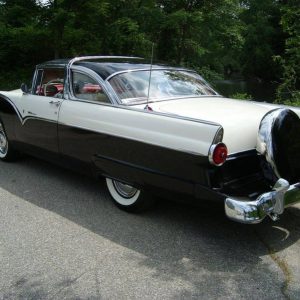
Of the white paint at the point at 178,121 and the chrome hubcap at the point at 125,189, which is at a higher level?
the white paint at the point at 178,121

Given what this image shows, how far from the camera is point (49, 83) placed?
18.3 feet

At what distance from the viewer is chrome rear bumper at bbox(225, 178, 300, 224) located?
3.36 m

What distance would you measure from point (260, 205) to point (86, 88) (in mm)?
2379

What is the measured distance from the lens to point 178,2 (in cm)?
1454

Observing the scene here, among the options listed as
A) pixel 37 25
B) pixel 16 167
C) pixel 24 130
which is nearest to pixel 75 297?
pixel 24 130

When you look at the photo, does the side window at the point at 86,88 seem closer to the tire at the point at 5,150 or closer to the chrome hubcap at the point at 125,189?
the chrome hubcap at the point at 125,189

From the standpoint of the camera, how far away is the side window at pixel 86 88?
15.2 feet

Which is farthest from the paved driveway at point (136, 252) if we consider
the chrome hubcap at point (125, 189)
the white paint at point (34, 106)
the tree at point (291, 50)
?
the tree at point (291, 50)

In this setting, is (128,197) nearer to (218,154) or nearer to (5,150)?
(218,154)

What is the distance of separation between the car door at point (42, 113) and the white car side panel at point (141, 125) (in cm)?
24

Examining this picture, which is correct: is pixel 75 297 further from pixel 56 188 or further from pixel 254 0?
pixel 254 0

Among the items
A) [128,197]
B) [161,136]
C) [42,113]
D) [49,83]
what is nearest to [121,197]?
[128,197]

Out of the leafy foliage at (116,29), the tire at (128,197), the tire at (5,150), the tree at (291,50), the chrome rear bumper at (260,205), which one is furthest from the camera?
the leafy foliage at (116,29)

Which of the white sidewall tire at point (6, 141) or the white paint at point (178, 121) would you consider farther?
the white sidewall tire at point (6, 141)
